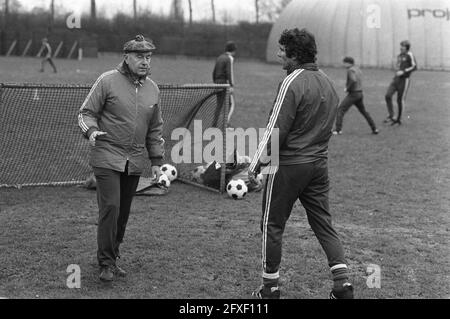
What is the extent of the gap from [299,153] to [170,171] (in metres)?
4.67

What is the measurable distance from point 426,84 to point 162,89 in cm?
2277

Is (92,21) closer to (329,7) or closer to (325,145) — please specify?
(329,7)

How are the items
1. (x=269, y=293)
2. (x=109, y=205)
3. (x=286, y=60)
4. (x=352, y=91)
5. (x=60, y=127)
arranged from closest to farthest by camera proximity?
1. (x=286, y=60)
2. (x=269, y=293)
3. (x=109, y=205)
4. (x=60, y=127)
5. (x=352, y=91)

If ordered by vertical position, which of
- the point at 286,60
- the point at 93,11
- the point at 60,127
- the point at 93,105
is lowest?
the point at 60,127

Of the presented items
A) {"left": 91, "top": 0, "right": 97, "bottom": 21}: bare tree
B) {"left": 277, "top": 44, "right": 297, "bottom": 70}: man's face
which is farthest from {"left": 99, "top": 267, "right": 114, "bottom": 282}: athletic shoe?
{"left": 91, "top": 0, "right": 97, "bottom": 21}: bare tree

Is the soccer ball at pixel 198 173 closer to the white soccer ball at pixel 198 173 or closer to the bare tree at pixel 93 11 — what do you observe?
the white soccer ball at pixel 198 173

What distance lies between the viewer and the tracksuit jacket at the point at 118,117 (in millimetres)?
4793

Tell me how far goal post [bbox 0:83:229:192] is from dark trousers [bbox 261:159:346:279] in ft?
12.7

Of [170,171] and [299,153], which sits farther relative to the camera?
[170,171]

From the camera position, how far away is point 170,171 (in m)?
8.90

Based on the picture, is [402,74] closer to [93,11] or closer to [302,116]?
[302,116]

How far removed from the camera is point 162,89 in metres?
8.33

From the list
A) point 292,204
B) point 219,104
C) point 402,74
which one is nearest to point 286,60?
point 292,204

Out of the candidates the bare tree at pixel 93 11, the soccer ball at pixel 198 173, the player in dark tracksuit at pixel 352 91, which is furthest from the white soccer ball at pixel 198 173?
the bare tree at pixel 93 11
